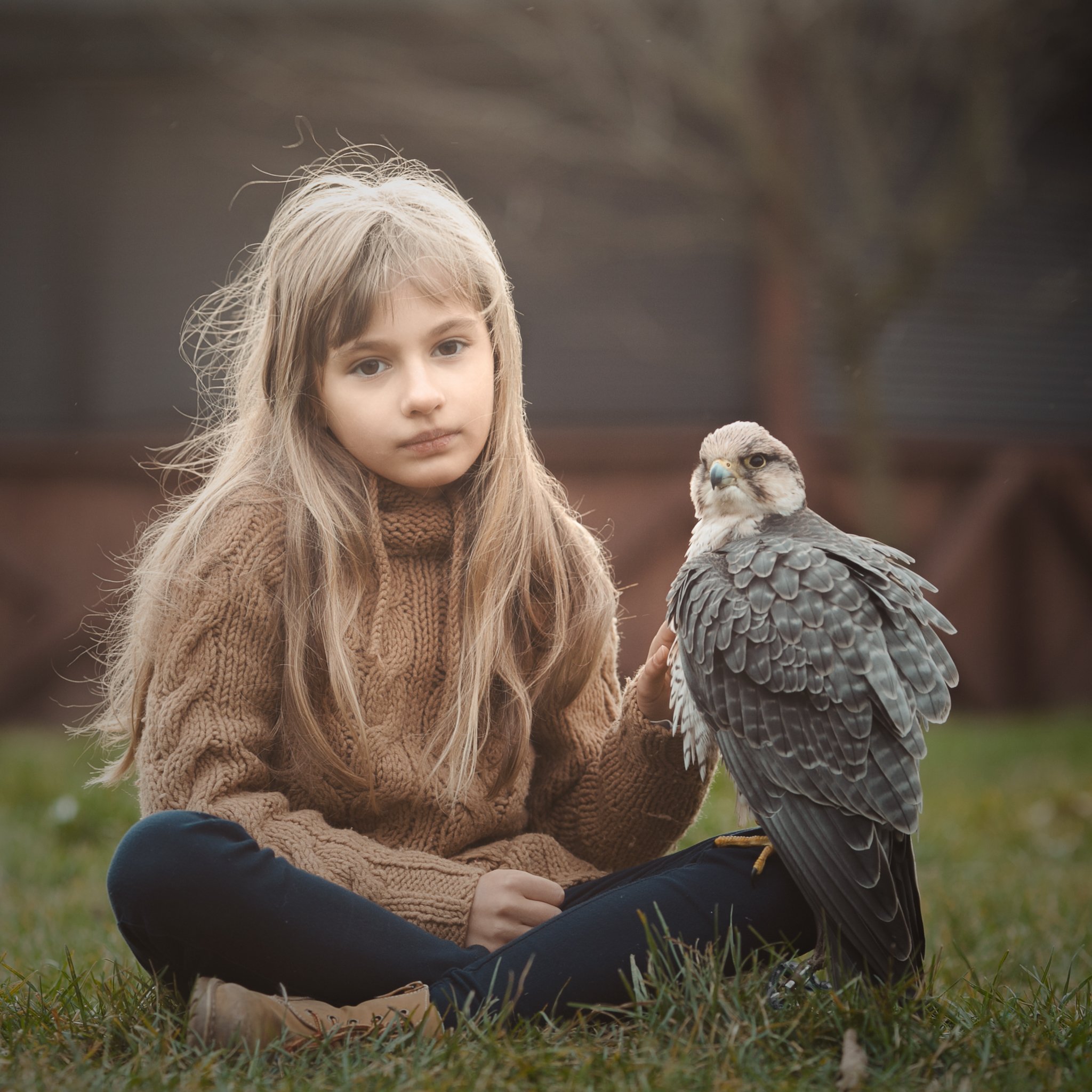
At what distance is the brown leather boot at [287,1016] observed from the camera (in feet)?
5.45

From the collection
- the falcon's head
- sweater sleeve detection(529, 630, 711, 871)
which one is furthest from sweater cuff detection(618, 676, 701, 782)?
the falcon's head

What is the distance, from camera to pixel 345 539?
2041mm

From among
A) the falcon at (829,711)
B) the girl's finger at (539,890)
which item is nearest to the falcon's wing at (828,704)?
the falcon at (829,711)

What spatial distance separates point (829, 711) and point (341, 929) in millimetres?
807

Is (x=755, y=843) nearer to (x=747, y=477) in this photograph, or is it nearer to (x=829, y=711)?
(x=829, y=711)

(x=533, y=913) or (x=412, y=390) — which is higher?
(x=412, y=390)

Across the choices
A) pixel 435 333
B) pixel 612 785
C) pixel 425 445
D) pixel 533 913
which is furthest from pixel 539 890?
pixel 435 333

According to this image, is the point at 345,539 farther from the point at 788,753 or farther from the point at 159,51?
the point at 159,51

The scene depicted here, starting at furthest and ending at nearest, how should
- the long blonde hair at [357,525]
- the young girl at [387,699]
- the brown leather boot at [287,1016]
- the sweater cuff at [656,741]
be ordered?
the sweater cuff at [656,741], the long blonde hair at [357,525], the young girl at [387,699], the brown leather boot at [287,1016]

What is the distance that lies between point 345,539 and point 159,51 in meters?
5.48

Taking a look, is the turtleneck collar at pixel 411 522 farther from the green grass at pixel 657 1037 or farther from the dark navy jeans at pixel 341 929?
the green grass at pixel 657 1037

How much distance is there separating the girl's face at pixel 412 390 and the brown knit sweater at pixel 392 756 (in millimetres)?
105

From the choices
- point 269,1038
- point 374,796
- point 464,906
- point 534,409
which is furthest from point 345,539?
point 534,409

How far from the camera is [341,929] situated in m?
1.78
